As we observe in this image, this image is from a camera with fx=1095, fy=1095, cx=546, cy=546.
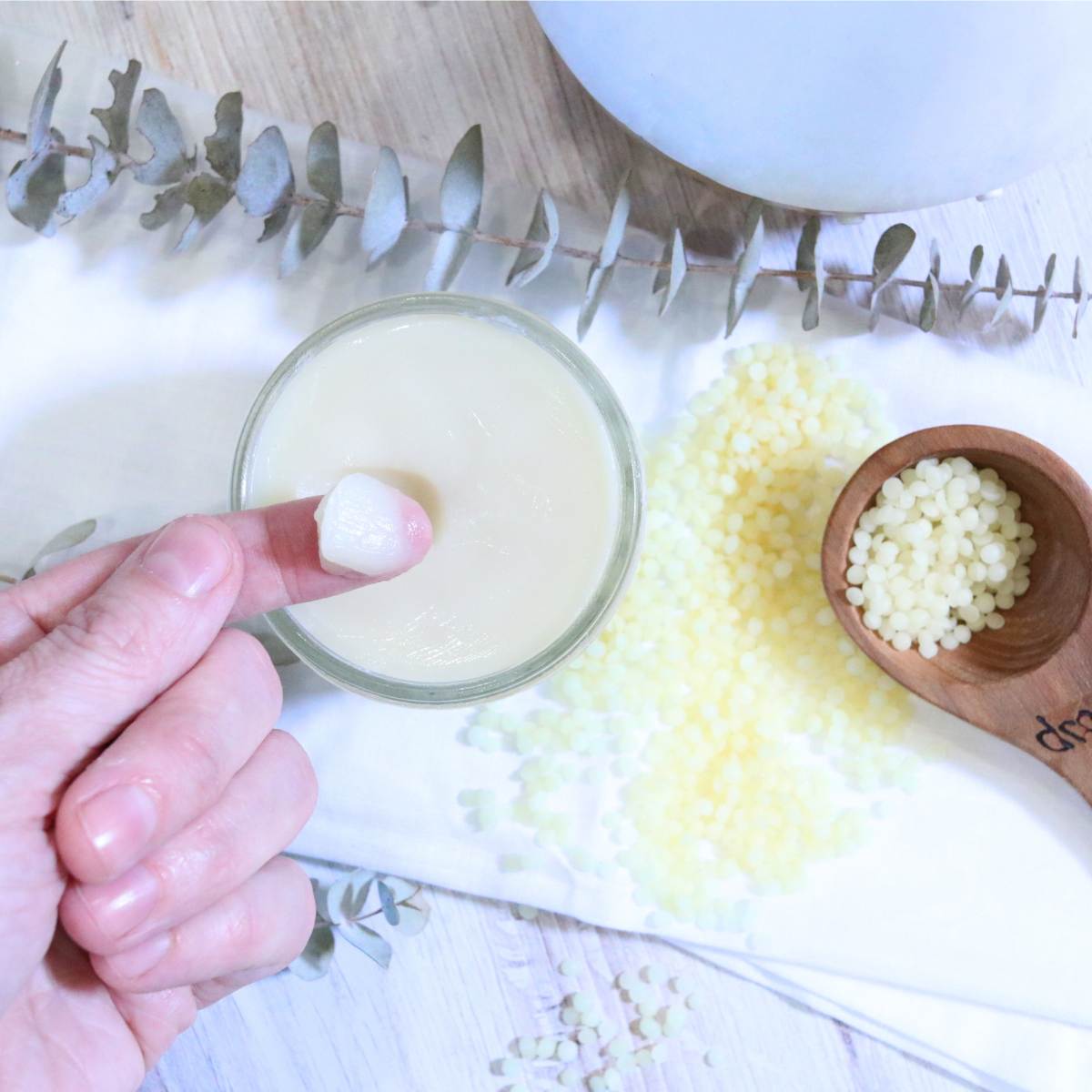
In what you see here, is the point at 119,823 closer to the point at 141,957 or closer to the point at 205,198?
the point at 141,957

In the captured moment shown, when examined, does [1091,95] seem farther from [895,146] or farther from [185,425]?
[185,425]

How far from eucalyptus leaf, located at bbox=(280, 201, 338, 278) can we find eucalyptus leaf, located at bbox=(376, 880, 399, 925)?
39 cm

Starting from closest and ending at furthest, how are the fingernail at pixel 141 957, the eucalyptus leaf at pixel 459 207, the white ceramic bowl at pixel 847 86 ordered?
the white ceramic bowl at pixel 847 86, the fingernail at pixel 141 957, the eucalyptus leaf at pixel 459 207

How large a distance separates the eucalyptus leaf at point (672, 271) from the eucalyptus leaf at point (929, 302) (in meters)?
0.14

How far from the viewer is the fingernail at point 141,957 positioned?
53 centimetres

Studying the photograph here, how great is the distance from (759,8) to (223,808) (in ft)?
1.42

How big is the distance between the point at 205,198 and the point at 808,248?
36cm

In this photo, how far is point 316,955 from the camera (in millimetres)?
693

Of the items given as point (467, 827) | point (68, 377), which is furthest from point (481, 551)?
point (68, 377)

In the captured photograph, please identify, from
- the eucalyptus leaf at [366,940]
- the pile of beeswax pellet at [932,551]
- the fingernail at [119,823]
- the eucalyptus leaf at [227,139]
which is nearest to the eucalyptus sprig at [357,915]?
the eucalyptus leaf at [366,940]

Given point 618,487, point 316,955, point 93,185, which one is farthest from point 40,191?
point 316,955

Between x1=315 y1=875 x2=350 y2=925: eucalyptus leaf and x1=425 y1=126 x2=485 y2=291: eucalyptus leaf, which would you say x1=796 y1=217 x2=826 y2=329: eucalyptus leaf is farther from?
x1=315 y1=875 x2=350 y2=925: eucalyptus leaf

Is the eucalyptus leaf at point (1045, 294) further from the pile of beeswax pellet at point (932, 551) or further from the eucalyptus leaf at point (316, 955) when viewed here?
the eucalyptus leaf at point (316, 955)

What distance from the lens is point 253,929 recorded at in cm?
58
